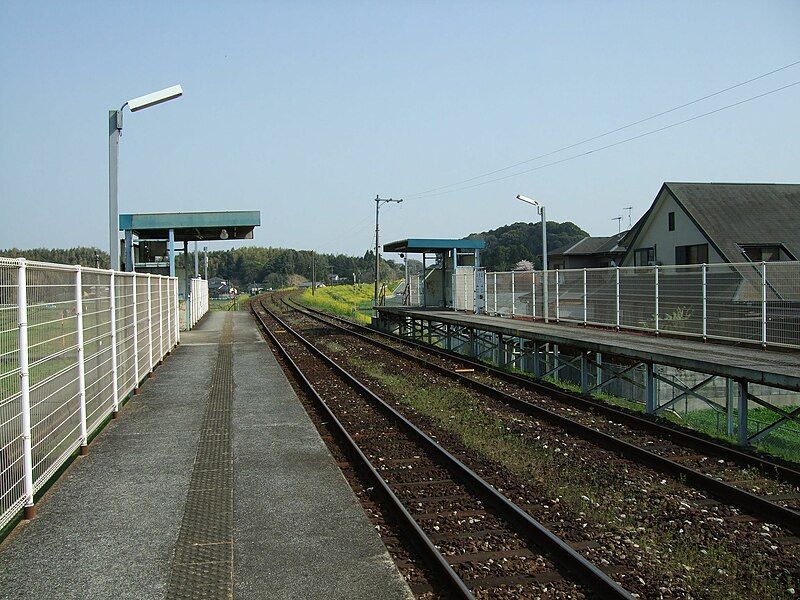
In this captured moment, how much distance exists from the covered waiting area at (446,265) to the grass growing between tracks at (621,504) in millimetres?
15706

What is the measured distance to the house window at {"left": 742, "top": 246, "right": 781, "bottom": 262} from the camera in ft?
104

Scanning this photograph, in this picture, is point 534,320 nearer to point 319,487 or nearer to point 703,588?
point 319,487

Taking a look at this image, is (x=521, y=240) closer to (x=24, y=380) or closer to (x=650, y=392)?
(x=650, y=392)

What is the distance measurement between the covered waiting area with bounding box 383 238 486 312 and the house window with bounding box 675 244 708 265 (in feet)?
34.2

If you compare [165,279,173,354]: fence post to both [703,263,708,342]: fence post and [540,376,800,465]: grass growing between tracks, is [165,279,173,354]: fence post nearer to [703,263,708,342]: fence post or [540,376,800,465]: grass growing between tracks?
[540,376,800,465]: grass growing between tracks

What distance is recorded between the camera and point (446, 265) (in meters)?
29.9

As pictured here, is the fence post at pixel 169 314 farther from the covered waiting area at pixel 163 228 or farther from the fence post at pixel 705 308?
the fence post at pixel 705 308

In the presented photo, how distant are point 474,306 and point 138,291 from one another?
14.8 m

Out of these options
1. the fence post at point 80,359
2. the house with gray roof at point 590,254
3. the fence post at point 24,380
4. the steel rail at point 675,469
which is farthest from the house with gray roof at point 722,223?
the fence post at point 24,380

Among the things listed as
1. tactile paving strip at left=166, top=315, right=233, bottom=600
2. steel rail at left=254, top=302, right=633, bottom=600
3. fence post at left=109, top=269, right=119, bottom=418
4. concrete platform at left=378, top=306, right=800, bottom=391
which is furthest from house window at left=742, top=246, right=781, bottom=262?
fence post at left=109, top=269, right=119, bottom=418

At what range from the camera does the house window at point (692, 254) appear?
109 feet

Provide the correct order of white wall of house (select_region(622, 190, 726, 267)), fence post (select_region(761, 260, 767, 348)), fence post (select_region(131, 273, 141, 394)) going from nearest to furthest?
1. fence post (select_region(761, 260, 767, 348))
2. fence post (select_region(131, 273, 141, 394))
3. white wall of house (select_region(622, 190, 726, 267))

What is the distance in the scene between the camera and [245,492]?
6594 mm

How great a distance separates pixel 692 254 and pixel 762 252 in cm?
318
